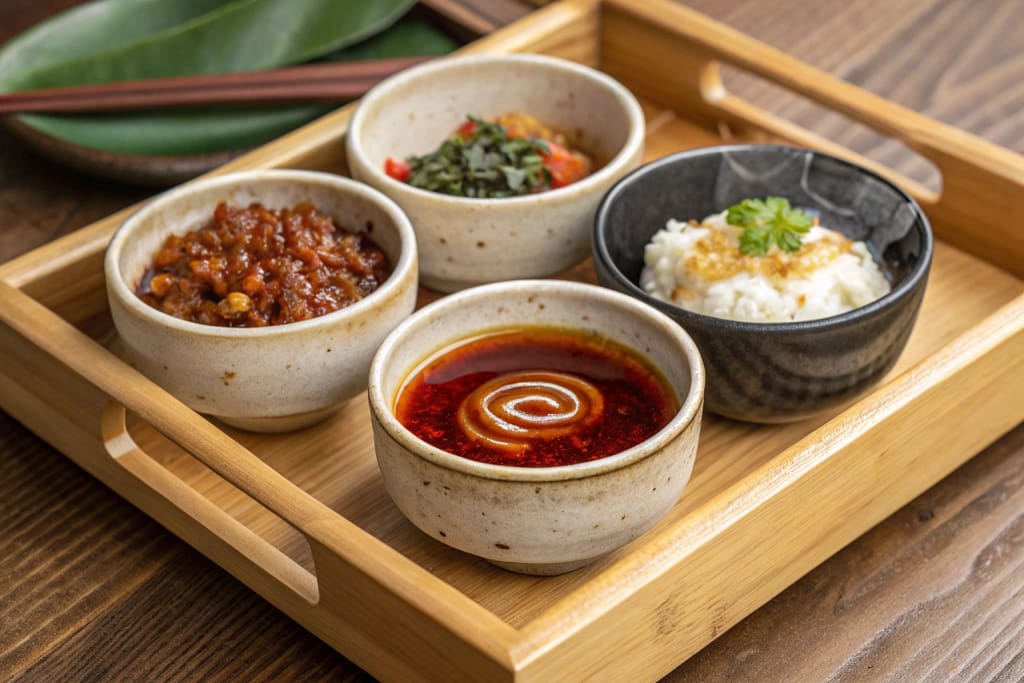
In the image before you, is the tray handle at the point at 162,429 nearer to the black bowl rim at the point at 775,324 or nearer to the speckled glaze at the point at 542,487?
the speckled glaze at the point at 542,487

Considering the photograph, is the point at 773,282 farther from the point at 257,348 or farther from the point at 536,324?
the point at 257,348

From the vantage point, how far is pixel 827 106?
7.43 feet

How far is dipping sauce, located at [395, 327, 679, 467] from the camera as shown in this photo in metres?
1.65

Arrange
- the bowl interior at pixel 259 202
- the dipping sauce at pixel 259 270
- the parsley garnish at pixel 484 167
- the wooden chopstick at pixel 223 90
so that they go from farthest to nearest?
the wooden chopstick at pixel 223 90 → the parsley garnish at pixel 484 167 → the bowl interior at pixel 259 202 → the dipping sauce at pixel 259 270

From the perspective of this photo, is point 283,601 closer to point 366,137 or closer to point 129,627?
point 129,627

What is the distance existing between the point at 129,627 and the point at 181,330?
38cm

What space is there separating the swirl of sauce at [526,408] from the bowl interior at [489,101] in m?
0.64

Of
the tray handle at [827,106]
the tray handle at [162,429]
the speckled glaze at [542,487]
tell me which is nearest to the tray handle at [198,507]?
the tray handle at [162,429]

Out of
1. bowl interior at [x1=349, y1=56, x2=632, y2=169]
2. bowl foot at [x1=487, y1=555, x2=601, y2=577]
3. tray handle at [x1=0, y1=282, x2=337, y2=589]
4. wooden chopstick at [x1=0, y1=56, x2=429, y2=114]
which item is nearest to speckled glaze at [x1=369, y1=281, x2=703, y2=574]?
bowl foot at [x1=487, y1=555, x2=601, y2=577]

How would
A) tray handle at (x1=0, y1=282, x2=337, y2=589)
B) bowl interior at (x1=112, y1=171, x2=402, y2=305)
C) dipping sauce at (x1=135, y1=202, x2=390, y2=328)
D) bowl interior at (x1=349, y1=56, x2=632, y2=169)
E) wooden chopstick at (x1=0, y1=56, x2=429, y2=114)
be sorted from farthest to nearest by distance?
wooden chopstick at (x1=0, y1=56, x2=429, y2=114) < bowl interior at (x1=349, y1=56, x2=632, y2=169) < bowl interior at (x1=112, y1=171, x2=402, y2=305) < dipping sauce at (x1=135, y1=202, x2=390, y2=328) < tray handle at (x1=0, y1=282, x2=337, y2=589)

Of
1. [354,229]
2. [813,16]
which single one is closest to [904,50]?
[813,16]

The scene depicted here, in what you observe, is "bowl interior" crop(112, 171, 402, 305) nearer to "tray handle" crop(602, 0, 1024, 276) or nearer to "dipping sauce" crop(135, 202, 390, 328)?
"dipping sauce" crop(135, 202, 390, 328)

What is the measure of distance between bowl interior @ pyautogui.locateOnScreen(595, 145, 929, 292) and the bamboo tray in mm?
150

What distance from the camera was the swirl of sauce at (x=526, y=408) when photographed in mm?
1653
